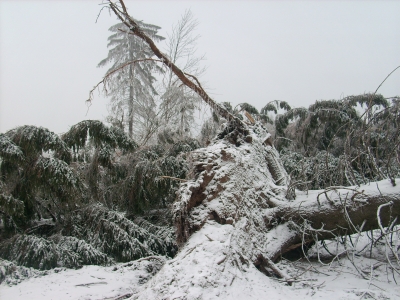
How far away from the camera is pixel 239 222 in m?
2.74

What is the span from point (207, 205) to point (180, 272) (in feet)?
2.97

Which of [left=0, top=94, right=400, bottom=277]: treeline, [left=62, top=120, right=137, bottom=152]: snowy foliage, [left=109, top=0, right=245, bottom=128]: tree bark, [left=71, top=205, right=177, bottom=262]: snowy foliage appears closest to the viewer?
[left=0, top=94, right=400, bottom=277]: treeline

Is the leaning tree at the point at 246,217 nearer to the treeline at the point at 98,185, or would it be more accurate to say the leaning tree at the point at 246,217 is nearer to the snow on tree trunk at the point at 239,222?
the snow on tree trunk at the point at 239,222

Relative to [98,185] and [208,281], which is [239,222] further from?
[98,185]

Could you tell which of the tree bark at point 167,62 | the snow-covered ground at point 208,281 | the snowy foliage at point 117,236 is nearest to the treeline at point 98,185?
the snowy foliage at point 117,236

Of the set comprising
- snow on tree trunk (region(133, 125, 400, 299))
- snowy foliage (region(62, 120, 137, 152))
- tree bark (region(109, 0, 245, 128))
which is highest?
tree bark (region(109, 0, 245, 128))

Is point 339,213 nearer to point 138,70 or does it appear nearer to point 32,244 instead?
point 32,244

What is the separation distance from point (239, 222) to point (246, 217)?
0.14m

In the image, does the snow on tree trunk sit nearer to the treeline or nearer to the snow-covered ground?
the snow-covered ground

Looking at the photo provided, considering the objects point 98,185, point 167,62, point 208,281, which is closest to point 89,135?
point 98,185

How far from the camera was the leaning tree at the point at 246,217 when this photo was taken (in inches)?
85.7

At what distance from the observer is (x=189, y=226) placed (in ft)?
9.00

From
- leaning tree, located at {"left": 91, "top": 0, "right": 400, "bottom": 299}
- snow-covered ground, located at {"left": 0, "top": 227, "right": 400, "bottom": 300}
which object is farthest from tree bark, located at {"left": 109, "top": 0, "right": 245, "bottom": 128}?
snow-covered ground, located at {"left": 0, "top": 227, "right": 400, "bottom": 300}

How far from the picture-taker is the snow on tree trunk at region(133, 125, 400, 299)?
6.61 feet
